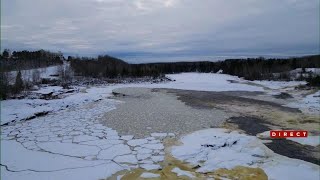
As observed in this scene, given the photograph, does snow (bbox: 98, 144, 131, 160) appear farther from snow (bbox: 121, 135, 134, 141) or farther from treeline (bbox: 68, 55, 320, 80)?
treeline (bbox: 68, 55, 320, 80)

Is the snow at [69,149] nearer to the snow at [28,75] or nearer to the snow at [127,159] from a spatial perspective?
the snow at [127,159]

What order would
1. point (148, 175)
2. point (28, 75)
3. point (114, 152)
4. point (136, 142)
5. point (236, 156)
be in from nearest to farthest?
point (148, 175) < point (236, 156) < point (114, 152) < point (136, 142) < point (28, 75)

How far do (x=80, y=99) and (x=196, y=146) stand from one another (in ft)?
33.1

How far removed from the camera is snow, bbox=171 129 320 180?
6016mm

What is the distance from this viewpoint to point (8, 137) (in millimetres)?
8656

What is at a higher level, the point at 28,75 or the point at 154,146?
the point at 28,75

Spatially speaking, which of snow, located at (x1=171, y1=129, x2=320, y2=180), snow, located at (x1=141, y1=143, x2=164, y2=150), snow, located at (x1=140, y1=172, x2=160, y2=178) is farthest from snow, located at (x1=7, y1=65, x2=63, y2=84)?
snow, located at (x1=140, y1=172, x2=160, y2=178)

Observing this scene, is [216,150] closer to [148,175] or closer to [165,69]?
[148,175]

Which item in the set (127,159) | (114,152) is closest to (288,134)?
(127,159)

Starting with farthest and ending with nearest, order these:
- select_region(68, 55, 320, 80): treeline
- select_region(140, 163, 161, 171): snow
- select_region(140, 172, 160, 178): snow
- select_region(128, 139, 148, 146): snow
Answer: select_region(68, 55, 320, 80): treeline → select_region(128, 139, 148, 146): snow → select_region(140, 163, 161, 171): snow → select_region(140, 172, 160, 178): snow

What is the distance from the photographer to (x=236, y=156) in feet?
22.3

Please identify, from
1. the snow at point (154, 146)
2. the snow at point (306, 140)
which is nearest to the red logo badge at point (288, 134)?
the snow at point (306, 140)

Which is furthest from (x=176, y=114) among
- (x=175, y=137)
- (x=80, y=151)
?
(x=80, y=151)

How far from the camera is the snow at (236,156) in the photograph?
6.02m
